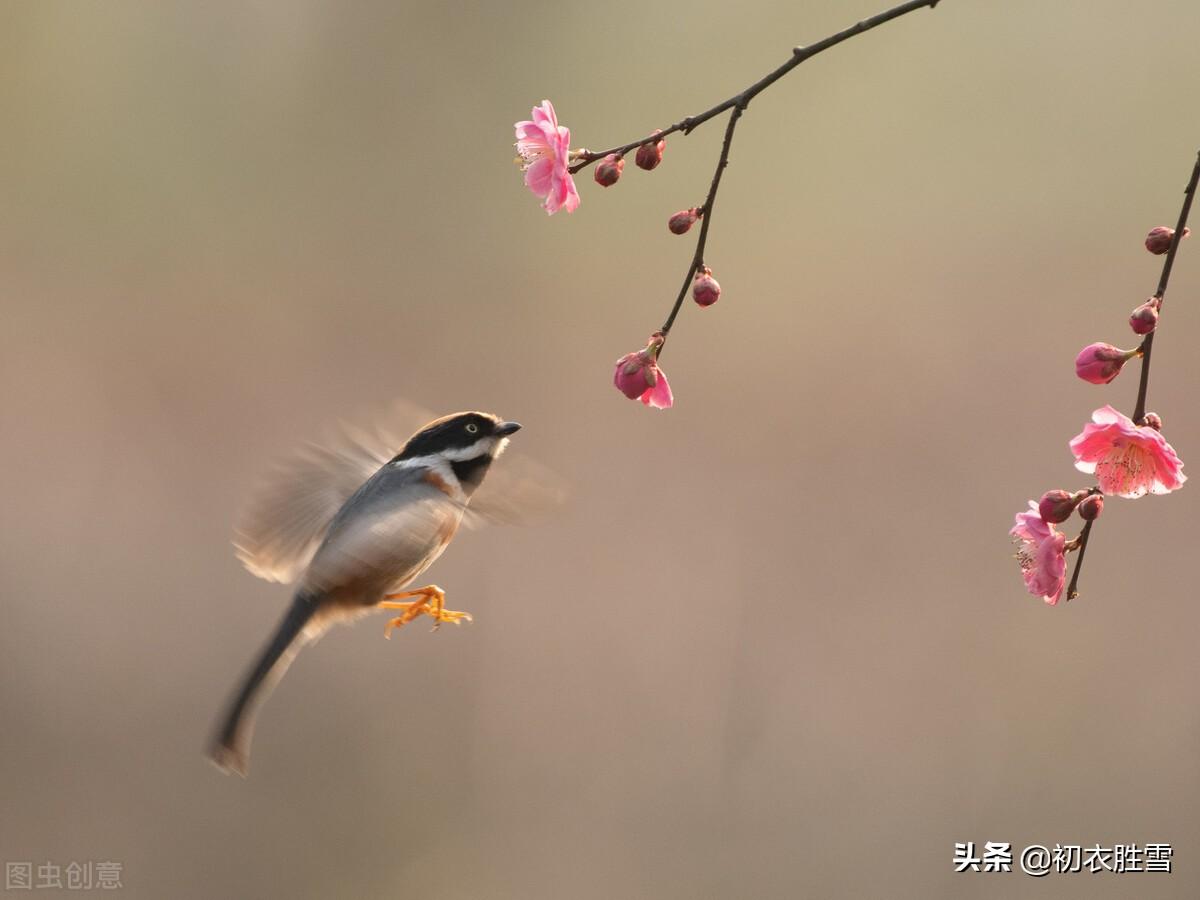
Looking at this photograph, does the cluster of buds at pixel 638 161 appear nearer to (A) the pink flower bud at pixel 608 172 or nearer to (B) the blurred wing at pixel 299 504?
(A) the pink flower bud at pixel 608 172

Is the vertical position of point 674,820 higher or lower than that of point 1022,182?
lower

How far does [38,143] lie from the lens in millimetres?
6367

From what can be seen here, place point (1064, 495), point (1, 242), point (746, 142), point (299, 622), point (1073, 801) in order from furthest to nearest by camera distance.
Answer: point (746, 142)
point (1, 242)
point (1073, 801)
point (299, 622)
point (1064, 495)

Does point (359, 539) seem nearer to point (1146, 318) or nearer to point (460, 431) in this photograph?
point (460, 431)

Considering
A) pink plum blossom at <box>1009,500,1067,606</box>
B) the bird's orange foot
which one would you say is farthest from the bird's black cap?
pink plum blossom at <box>1009,500,1067,606</box>

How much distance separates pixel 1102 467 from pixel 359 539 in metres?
0.90

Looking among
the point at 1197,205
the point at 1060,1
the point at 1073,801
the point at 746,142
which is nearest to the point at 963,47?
the point at 1060,1

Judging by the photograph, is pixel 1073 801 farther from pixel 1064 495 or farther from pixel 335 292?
pixel 335 292

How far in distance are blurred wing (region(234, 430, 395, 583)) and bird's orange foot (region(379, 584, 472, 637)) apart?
0.17 metres

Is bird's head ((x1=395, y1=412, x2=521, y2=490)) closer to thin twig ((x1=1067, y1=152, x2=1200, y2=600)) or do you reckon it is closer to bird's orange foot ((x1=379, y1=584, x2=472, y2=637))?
bird's orange foot ((x1=379, y1=584, x2=472, y2=637))

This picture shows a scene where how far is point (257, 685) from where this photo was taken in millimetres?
1618

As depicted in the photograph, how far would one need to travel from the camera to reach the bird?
161cm

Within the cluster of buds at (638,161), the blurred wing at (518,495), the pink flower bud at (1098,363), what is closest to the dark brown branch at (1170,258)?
the pink flower bud at (1098,363)

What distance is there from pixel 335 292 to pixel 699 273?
16.9 feet
